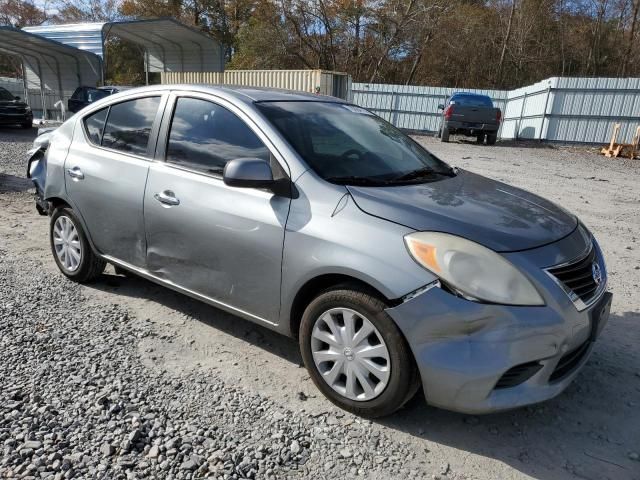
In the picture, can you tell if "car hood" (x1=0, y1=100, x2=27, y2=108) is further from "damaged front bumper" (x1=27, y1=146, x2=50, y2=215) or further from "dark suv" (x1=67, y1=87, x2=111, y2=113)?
"damaged front bumper" (x1=27, y1=146, x2=50, y2=215)

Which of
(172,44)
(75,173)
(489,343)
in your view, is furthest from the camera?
(172,44)

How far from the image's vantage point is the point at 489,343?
229cm

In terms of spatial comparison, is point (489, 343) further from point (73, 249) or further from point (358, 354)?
point (73, 249)

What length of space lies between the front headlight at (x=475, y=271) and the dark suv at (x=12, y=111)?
781 inches

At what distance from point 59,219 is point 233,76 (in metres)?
21.2

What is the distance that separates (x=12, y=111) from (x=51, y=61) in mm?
11073

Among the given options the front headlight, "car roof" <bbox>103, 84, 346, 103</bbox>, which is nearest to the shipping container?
"car roof" <bbox>103, 84, 346, 103</bbox>

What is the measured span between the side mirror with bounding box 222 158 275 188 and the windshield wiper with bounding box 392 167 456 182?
786 millimetres

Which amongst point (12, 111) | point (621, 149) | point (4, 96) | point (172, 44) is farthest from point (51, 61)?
point (621, 149)

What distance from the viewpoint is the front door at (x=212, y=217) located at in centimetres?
292

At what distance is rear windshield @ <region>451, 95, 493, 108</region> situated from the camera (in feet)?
61.5

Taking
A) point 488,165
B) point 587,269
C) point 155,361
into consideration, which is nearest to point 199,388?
point 155,361

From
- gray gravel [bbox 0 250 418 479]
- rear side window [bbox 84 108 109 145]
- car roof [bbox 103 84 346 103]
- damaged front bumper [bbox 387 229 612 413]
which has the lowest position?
gray gravel [bbox 0 250 418 479]

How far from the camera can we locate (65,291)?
4.22 meters
